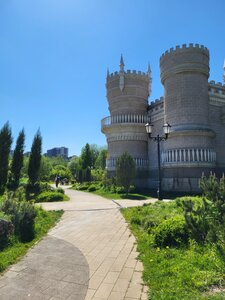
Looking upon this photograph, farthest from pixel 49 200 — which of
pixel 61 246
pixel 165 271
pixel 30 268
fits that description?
pixel 165 271

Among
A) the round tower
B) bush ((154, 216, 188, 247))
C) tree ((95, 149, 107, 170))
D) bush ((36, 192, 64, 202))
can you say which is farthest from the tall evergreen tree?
tree ((95, 149, 107, 170))

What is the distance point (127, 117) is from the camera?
91.9 feet

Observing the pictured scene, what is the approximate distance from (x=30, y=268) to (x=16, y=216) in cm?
326

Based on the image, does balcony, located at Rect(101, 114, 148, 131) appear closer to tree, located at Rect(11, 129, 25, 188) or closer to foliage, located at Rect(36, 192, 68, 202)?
tree, located at Rect(11, 129, 25, 188)

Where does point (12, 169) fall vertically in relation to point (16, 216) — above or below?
above

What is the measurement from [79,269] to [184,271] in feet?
7.22

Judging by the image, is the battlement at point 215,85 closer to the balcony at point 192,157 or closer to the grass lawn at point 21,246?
the balcony at point 192,157

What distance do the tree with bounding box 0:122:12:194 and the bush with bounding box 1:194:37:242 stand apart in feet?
50.7

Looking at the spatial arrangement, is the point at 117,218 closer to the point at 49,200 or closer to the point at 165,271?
the point at 165,271

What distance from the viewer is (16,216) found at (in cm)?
842

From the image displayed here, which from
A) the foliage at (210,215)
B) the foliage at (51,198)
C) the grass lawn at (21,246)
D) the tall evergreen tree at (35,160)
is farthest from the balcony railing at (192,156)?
the foliage at (210,215)

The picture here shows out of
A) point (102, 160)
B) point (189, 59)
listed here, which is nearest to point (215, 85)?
point (189, 59)

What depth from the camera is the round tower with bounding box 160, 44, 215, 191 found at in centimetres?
2095

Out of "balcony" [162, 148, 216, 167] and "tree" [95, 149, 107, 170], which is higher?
"tree" [95, 149, 107, 170]
